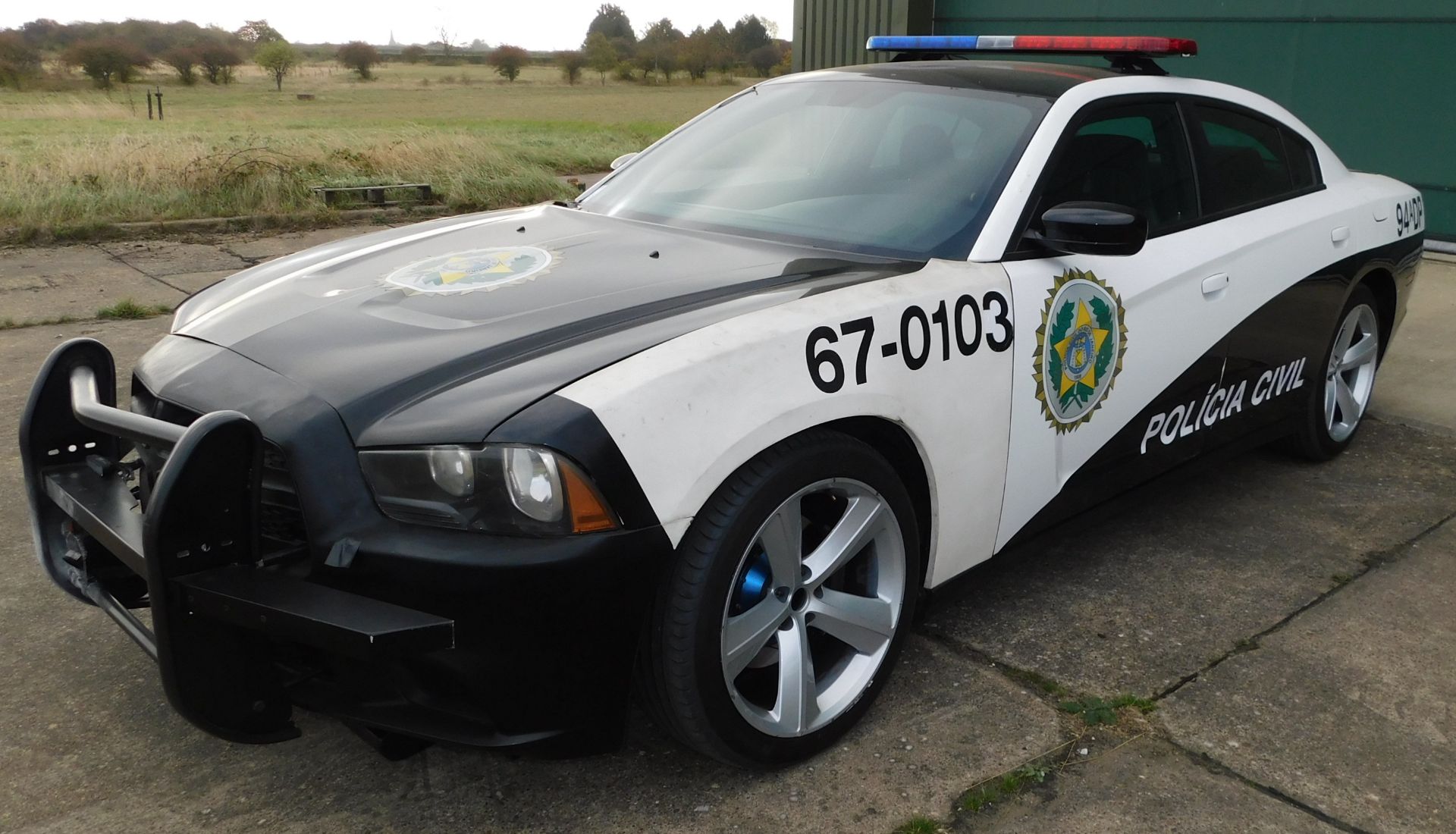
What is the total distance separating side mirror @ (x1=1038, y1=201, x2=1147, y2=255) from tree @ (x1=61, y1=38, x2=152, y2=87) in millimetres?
55484

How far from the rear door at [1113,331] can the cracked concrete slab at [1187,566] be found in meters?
0.17

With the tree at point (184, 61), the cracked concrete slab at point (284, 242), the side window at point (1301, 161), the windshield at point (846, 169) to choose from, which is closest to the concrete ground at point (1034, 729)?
the windshield at point (846, 169)

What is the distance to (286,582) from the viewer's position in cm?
204

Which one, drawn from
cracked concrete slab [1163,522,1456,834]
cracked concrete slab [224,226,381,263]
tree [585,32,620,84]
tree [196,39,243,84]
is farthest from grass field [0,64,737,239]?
tree [585,32,620,84]

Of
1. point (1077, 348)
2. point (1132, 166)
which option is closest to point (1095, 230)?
point (1077, 348)

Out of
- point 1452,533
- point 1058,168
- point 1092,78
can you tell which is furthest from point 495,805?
point 1452,533

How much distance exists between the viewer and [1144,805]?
94.1 inches

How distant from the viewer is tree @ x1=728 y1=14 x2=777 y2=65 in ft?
159

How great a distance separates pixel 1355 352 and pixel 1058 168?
2.15m

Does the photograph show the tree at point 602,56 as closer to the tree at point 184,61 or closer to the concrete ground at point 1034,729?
the tree at point 184,61

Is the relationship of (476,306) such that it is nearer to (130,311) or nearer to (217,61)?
(130,311)

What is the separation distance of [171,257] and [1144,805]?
8771mm

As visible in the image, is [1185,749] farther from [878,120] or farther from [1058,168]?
[878,120]

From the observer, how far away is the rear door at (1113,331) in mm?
2893
